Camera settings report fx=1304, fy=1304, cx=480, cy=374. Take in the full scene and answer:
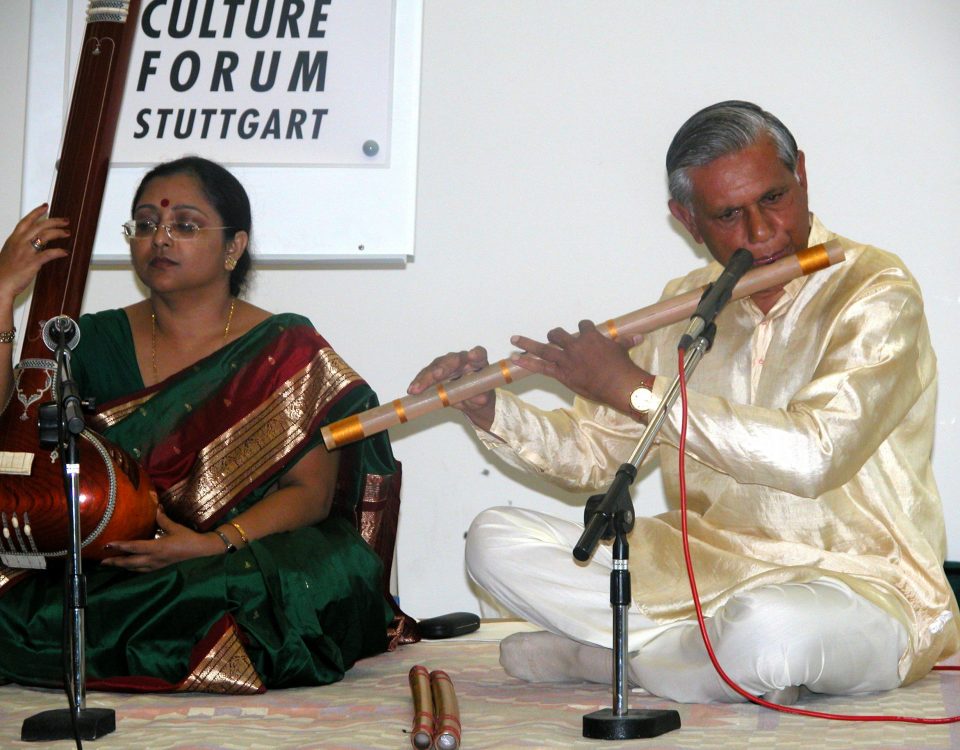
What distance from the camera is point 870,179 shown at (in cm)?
421

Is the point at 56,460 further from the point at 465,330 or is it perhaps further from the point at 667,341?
the point at 465,330

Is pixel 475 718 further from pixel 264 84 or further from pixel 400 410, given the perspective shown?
pixel 264 84

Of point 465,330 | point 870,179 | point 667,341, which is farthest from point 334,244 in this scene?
point 870,179

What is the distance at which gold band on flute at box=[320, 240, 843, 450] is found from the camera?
2752 millimetres

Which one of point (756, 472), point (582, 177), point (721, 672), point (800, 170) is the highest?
point (582, 177)

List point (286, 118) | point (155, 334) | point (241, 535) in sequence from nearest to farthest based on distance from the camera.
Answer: point (241, 535) → point (155, 334) → point (286, 118)

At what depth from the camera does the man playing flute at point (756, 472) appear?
104 inches

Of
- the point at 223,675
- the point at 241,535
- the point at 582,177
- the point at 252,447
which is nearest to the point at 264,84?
the point at 582,177

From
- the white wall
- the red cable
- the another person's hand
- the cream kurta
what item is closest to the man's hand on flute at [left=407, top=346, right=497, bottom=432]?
the cream kurta

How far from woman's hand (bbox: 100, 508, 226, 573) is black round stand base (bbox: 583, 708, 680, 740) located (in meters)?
1.20

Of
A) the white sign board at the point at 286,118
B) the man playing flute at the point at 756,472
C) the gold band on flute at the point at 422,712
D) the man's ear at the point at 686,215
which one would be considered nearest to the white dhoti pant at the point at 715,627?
the man playing flute at the point at 756,472

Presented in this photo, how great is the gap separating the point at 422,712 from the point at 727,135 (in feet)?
4.78

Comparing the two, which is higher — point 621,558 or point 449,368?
point 449,368

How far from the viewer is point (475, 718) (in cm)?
262
